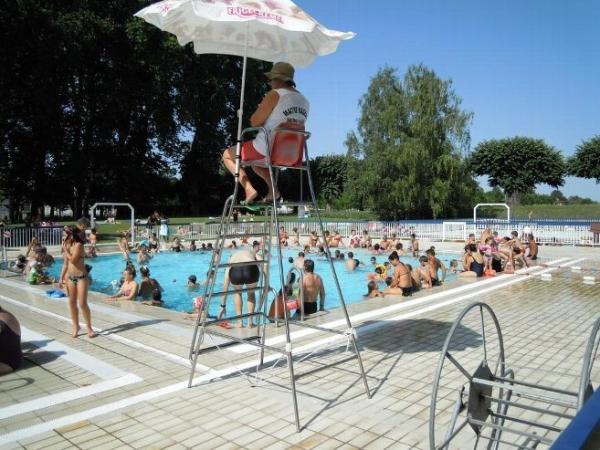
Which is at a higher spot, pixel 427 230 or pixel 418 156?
pixel 418 156

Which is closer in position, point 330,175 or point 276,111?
point 276,111

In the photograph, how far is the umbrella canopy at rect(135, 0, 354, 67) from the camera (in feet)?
13.8

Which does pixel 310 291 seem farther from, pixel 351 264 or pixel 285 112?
pixel 351 264

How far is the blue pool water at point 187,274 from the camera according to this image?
604 inches

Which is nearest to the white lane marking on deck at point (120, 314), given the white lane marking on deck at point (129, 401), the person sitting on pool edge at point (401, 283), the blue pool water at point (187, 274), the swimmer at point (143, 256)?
the white lane marking on deck at point (129, 401)

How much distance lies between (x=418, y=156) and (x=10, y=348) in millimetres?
33331

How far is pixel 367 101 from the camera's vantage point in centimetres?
4138

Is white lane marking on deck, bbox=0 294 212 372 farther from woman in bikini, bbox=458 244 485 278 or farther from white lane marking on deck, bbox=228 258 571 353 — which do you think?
woman in bikini, bbox=458 244 485 278

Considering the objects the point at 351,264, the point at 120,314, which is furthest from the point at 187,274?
the point at 120,314

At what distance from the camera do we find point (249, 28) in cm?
497

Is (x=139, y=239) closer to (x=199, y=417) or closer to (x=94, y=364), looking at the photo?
(x=94, y=364)

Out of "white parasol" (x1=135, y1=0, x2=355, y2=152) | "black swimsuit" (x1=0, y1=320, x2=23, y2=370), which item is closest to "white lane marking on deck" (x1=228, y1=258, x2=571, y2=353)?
"black swimsuit" (x1=0, y1=320, x2=23, y2=370)

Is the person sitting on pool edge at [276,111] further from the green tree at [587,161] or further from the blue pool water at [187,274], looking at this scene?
the green tree at [587,161]

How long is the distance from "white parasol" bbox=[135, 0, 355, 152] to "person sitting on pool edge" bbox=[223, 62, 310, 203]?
19 cm
